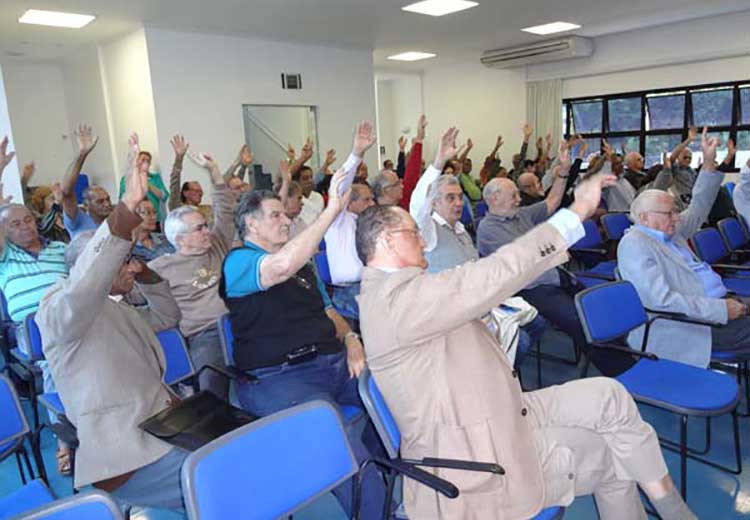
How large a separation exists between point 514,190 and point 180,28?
550 centimetres

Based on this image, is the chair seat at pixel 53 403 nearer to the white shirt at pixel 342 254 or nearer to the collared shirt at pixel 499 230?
the white shirt at pixel 342 254

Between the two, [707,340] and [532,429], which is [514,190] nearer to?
[707,340]

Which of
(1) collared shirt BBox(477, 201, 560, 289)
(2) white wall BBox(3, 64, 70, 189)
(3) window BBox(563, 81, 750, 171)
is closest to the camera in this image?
(1) collared shirt BBox(477, 201, 560, 289)

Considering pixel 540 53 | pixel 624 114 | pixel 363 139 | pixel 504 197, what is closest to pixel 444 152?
pixel 363 139

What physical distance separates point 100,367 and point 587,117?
33.7ft

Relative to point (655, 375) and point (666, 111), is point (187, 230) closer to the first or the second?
point (655, 375)

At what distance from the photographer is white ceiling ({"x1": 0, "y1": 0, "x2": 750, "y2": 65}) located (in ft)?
20.1

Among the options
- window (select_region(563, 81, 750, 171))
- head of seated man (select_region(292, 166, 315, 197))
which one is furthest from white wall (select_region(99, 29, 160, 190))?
window (select_region(563, 81, 750, 171))

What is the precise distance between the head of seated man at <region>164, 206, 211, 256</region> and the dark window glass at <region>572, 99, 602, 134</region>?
914cm

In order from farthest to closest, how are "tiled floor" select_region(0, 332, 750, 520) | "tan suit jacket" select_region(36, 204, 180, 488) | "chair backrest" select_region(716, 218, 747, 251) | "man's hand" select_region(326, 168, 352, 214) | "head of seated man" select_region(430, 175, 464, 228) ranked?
"chair backrest" select_region(716, 218, 747, 251), "head of seated man" select_region(430, 175, 464, 228), "tiled floor" select_region(0, 332, 750, 520), "man's hand" select_region(326, 168, 352, 214), "tan suit jacket" select_region(36, 204, 180, 488)

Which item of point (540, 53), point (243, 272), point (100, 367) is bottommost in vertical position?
point (100, 367)

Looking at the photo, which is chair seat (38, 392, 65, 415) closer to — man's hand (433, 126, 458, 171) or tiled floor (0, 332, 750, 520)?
tiled floor (0, 332, 750, 520)

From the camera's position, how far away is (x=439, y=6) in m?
6.67

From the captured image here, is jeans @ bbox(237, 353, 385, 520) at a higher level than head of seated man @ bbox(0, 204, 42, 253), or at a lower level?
lower
